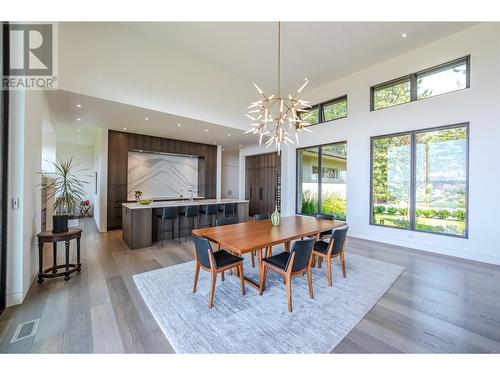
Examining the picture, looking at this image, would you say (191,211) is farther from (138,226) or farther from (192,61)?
(192,61)

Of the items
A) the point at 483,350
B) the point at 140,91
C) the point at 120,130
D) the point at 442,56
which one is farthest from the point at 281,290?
the point at 120,130

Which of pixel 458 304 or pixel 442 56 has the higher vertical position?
pixel 442 56

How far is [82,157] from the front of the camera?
30.8 ft

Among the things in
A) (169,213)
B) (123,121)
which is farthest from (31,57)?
(169,213)

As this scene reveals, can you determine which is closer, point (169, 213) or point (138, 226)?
point (138, 226)

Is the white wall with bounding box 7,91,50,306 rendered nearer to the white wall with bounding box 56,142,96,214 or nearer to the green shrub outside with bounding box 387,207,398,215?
the green shrub outside with bounding box 387,207,398,215

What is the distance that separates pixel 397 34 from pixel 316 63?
163 cm

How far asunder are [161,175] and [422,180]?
24.4 feet

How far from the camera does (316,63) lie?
16.7ft

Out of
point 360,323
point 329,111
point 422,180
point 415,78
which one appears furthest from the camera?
point 329,111

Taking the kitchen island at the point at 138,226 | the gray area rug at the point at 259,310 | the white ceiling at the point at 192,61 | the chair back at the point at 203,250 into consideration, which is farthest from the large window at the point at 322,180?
the chair back at the point at 203,250

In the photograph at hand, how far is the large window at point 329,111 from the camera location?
587 cm

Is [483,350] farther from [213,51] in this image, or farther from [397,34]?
[213,51]

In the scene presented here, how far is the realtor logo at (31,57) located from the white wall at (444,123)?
20.2ft
